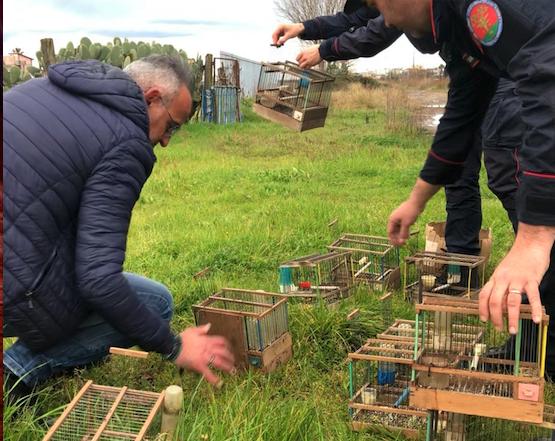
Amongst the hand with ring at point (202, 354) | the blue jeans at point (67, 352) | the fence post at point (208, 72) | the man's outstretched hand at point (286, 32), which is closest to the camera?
the hand with ring at point (202, 354)

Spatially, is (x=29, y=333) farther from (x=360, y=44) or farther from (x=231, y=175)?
(x=231, y=175)

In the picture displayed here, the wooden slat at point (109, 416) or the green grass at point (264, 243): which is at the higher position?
the wooden slat at point (109, 416)

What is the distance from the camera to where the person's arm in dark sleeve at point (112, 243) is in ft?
8.18

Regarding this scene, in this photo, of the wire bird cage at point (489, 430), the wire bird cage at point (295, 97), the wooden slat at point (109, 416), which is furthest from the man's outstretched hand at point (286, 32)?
the wooden slat at point (109, 416)

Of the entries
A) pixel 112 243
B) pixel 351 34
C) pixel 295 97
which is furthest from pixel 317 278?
pixel 295 97

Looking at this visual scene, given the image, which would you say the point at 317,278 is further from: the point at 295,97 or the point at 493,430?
the point at 295,97

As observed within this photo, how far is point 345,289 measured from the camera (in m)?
4.47

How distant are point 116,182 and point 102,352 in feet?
3.26

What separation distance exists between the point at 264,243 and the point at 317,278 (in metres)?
1.33

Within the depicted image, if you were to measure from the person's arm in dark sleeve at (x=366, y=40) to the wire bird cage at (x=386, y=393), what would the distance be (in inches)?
106

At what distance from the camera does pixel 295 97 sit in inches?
298

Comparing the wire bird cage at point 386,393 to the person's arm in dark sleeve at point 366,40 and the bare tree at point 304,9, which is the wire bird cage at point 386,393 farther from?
the bare tree at point 304,9

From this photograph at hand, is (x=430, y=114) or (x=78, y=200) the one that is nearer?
(x=78, y=200)

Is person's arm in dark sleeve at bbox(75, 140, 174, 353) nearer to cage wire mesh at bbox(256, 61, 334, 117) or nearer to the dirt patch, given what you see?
cage wire mesh at bbox(256, 61, 334, 117)
